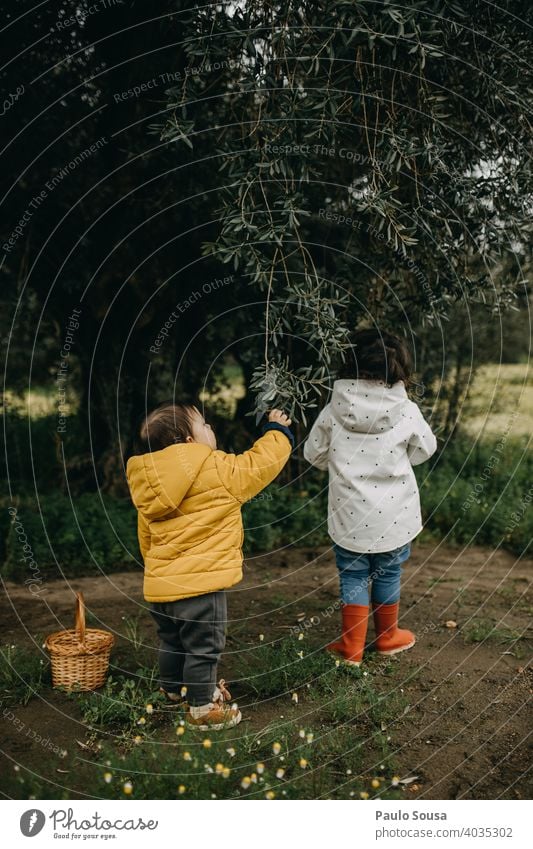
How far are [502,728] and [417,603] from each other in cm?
165

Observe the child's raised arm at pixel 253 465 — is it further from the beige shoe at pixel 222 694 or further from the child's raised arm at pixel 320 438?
the beige shoe at pixel 222 694

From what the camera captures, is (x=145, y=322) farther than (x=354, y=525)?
Yes

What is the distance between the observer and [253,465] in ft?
12.5

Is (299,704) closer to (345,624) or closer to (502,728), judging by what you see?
(345,624)

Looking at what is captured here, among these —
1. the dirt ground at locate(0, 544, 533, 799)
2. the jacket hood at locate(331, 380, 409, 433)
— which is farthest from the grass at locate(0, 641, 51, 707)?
the jacket hood at locate(331, 380, 409, 433)

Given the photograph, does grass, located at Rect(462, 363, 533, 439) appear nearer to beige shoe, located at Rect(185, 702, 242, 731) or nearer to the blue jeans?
the blue jeans

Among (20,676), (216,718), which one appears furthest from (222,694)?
(20,676)

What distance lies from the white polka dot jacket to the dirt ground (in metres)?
0.79

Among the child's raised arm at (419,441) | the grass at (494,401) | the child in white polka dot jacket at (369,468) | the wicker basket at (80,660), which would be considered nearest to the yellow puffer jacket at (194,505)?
the wicker basket at (80,660)

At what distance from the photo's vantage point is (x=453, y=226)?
4.79 meters

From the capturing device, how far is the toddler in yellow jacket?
3.75 m
